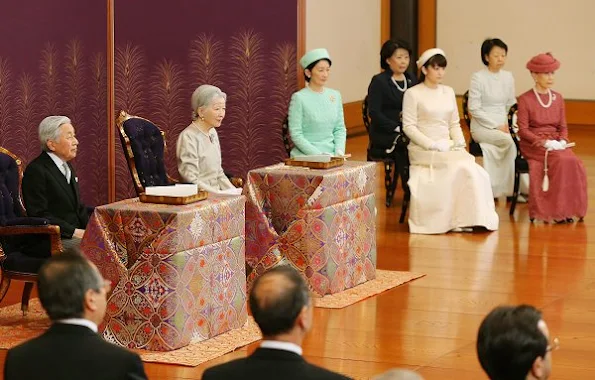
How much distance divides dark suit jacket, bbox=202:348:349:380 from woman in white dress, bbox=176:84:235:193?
3981mm

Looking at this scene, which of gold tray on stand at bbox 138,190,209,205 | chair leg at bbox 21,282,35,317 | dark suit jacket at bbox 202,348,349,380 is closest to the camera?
dark suit jacket at bbox 202,348,349,380

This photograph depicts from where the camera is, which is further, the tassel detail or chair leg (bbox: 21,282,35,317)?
the tassel detail

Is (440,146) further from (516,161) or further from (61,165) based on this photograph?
(61,165)

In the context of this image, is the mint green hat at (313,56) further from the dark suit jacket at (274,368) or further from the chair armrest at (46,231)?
the dark suit jacket at (274,368)

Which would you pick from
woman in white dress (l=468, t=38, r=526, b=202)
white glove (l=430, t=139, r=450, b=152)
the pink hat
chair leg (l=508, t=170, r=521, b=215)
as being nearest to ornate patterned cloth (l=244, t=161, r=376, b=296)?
white glove (l=430, t=139, r=450, b=152)

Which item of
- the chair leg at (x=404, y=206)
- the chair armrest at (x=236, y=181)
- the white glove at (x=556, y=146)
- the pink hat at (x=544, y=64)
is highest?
the pink hat at (x=544, y=64)

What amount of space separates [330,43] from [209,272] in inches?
Answer: 272

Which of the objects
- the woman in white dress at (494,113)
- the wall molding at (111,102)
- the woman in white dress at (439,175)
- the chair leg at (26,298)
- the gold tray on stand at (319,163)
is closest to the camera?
the chair leg at (26,298)

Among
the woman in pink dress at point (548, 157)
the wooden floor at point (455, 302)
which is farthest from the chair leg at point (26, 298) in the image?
the woman in pink dress at point (548, 157)

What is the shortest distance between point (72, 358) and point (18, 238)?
3088 mm

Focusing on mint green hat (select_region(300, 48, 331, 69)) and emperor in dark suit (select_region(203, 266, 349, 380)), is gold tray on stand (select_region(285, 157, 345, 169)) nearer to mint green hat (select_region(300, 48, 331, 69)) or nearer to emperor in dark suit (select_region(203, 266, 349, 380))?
mint green hat (select_region(300, 48, 331, 69))

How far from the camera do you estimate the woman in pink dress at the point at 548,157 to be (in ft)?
28.9

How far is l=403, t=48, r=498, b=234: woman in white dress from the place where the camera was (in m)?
8.50

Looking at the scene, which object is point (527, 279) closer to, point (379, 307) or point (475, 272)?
point (475, 272)
